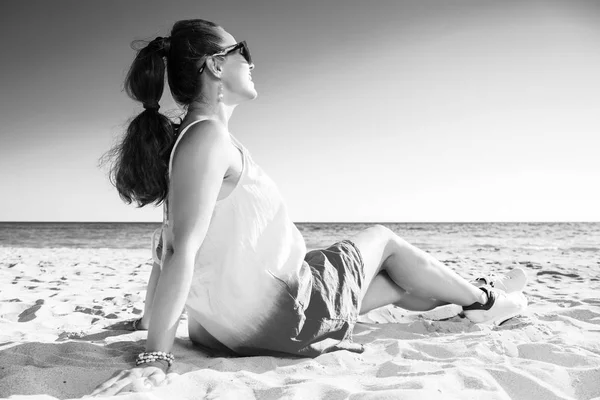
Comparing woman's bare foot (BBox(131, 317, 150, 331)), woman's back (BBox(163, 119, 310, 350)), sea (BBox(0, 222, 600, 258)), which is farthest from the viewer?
sea (BBox(0, 222, 600, 258))

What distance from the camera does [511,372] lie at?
172 centimetres

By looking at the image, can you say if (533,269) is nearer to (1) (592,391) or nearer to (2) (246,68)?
(1) (592,391)

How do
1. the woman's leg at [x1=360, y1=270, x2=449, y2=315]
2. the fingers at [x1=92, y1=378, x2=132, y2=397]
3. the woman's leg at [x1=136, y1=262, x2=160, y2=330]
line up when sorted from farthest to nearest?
1. the woman's leg at [x1=360, y1=270, x2=449, y2=315]
2. the woman's leg at [x1=136, y1=262, x2=160, y2=330]
3. the fingers at [x1=92, y1=378, x2=132, y2=397]

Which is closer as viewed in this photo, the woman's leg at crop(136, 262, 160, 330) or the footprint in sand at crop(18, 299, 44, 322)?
the woman's leg at crop(136, 262, 160, 330)

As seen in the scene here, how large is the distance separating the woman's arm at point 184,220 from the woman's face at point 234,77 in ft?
1.19

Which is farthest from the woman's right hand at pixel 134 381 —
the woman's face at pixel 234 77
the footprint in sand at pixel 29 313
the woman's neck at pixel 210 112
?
the footprint in sand at pixel 29 313

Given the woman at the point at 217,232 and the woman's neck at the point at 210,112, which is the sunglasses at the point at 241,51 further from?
the woman's neck at the point at 210,112

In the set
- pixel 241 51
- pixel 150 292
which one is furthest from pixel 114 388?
pixel 241 51

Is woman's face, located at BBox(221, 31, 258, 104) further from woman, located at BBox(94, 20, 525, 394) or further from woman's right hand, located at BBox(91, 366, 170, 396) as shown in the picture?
woman's right hand, located at BBox(91, 366, 170, 396)

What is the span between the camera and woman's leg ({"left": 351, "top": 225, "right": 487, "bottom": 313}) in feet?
7.52

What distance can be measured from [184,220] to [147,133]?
1.65ft

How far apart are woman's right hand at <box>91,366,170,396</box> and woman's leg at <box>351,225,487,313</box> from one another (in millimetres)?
1061

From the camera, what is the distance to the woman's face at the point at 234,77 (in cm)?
193

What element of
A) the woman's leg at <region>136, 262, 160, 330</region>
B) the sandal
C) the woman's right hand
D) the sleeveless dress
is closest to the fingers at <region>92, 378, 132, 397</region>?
the woman's right hand
